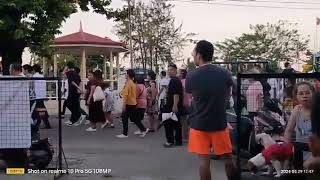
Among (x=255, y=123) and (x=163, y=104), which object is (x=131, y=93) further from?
(x=255, y=123)

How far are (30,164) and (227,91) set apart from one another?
10.5 feet

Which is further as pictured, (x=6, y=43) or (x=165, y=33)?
(x=165, y=33)

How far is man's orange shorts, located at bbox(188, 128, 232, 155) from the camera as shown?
248 inches

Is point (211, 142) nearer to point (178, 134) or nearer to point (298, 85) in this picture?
point (298, 85)

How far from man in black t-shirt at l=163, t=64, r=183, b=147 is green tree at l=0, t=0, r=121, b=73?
13.7 feet

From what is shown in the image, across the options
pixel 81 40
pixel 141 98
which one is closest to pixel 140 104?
pixel 141 98

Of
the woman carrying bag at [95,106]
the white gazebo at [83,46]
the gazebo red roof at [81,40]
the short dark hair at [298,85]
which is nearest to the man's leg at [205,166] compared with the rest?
the short dark hair at [298,85]

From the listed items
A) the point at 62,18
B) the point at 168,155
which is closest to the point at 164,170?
the point at 168,155

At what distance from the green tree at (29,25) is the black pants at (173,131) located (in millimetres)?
4812

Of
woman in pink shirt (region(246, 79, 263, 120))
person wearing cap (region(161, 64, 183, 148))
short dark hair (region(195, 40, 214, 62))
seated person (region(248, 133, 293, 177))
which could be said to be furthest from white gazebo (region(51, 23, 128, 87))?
short dark hair (region(195, 40, 214, 62))

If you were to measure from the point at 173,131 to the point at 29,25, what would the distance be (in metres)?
5.28

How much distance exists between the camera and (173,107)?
11.5 m

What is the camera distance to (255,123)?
25.1 feet

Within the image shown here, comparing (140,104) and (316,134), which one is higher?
(316,134)
